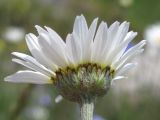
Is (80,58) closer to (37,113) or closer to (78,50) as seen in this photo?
(78,50)

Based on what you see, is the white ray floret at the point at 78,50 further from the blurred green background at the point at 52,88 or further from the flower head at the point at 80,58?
the blurred green background at the point at 52,88

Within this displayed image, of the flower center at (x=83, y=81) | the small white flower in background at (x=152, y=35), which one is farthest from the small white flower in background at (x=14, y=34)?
the flower center at (x=83, y=81)

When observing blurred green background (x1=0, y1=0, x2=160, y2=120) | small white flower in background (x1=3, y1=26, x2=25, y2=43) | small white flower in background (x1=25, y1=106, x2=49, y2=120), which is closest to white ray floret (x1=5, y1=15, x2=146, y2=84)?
blurred green background (x1=0, y1=0, x2=160, y2=120)

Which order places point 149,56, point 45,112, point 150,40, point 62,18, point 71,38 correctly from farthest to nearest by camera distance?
point 62,18
point 45,112
point 150,40
point 149,56
point 71,38

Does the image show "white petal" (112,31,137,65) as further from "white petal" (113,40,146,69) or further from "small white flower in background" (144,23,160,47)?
"small white flower in background" (144,23,160,47)

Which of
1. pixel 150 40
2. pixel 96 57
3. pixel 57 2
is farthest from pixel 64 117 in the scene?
pixel 57 2

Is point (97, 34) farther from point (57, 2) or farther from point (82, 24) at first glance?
point (57, 2)

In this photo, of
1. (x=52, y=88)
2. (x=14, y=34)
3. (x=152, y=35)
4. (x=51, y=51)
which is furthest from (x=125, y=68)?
(x=14, y=34)
